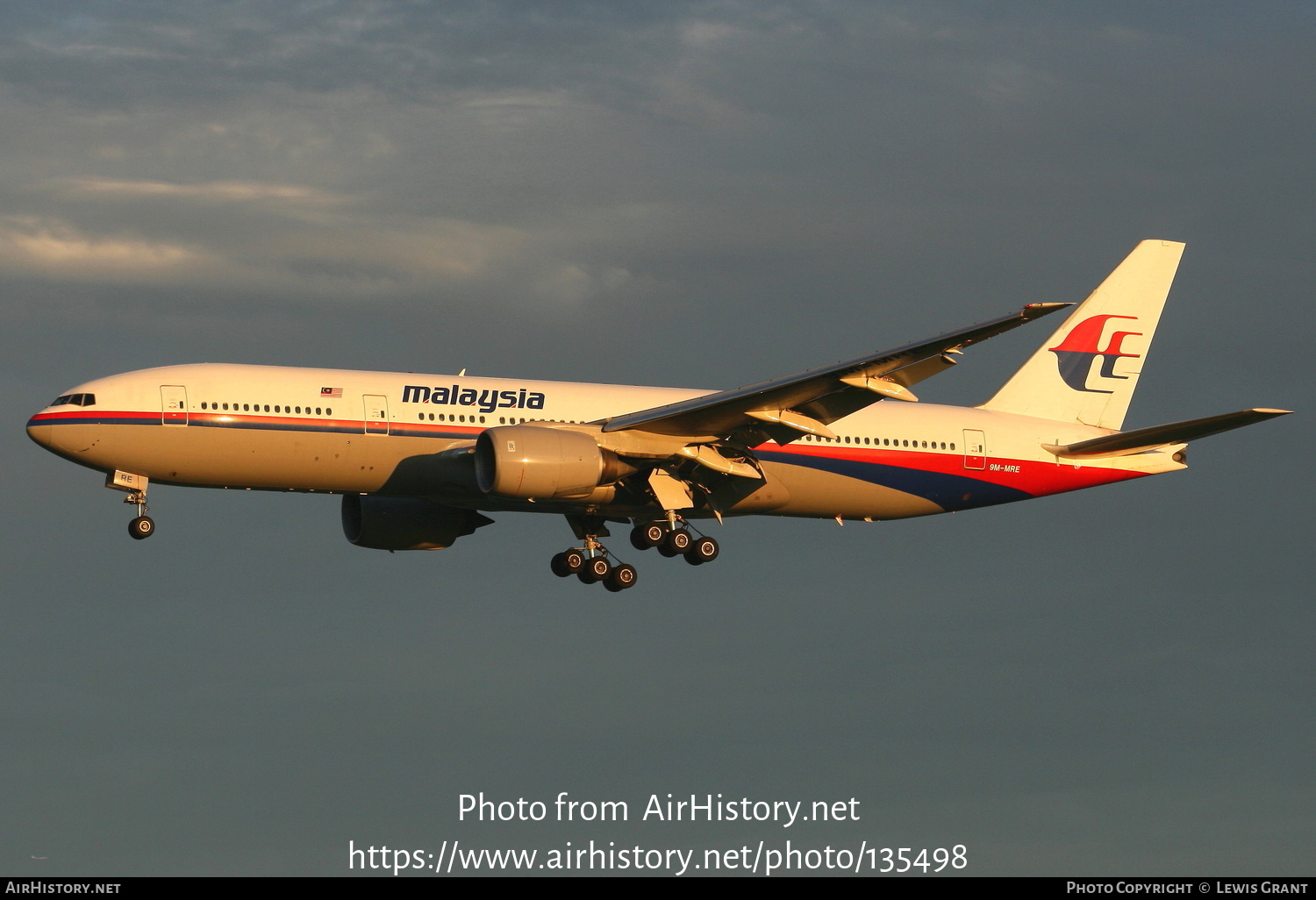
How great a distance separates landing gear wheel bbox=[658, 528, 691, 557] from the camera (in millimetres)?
46531

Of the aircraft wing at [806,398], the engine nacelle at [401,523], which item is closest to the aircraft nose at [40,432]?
the engine nacelle at [401,523]

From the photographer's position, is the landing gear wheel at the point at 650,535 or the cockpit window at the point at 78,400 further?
the landing gear wheel at the point at 650,535

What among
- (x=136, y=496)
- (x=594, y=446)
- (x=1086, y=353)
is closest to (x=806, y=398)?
(x=594, y=446)

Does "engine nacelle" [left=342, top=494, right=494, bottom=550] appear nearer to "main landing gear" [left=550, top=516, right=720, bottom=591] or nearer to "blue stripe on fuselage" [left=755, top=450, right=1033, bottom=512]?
"main landing gear" [left=550, top=516, right=720, bottom=591]

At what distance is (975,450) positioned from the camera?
162 ft

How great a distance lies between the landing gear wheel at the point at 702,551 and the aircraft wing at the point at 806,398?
12.2 ft

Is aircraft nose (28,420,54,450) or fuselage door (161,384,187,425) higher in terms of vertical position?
fuselage door (161,384,187,425)

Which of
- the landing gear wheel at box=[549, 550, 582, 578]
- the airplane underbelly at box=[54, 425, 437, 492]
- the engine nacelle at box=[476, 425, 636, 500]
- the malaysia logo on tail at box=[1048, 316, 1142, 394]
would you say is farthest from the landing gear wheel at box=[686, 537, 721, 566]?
the malaysia logo on tail at box=[1048, 316, 1142, 394]

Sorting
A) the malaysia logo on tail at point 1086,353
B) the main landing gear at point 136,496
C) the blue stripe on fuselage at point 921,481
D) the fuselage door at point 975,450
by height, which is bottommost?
the main landing gear at point 136,496

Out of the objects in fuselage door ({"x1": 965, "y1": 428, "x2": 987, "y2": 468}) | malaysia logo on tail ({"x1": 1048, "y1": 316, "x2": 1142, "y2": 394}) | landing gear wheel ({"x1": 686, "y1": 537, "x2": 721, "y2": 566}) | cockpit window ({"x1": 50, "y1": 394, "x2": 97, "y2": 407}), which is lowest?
landing gear wheel ({"x1": 686, "y1": 537, "x2": 721, "y2": 566})

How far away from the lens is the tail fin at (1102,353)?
52156 mm

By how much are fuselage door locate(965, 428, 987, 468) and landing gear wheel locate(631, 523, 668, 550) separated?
9114mm

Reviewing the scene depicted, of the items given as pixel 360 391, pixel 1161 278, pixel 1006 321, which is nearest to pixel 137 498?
pixel 360 391

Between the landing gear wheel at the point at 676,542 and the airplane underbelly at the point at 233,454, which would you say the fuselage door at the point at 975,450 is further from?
the airplane underbelly at the point at 233,454
